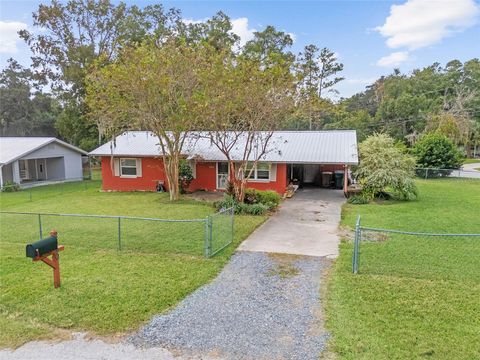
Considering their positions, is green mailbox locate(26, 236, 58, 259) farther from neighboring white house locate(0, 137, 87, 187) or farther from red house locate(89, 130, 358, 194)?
neighboring white house locate(0, 137, 87, 187)

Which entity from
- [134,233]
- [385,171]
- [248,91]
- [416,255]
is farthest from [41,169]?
[416,255]

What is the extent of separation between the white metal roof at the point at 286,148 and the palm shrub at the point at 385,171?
0.72 m

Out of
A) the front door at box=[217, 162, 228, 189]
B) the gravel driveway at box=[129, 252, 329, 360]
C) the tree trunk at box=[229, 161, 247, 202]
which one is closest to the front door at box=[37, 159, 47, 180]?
the front door at box=[217, 162, 228, 189]

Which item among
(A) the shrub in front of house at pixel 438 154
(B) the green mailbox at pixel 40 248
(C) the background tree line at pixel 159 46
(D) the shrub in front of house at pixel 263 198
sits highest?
(C) the background tree line at pixel 159 46

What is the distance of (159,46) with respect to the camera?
603 inches

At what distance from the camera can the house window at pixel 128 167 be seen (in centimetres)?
2122

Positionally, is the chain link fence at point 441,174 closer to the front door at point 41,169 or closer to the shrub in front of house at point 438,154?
the shrub in front of house at point 438,154

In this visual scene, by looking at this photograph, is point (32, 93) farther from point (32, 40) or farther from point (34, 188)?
point (34, 188)

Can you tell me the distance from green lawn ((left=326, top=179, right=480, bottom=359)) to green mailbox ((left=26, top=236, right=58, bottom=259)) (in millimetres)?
4900

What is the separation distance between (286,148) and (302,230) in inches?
370

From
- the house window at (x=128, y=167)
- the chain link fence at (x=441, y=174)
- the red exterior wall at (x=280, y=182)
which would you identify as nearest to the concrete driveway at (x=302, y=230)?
the red exterior wall at (x=280, y=182)

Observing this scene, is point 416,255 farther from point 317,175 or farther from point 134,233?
point 317,175

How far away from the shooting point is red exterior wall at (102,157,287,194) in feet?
61.9

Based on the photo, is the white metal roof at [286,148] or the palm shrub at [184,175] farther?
the palm shrub at [184,175]
